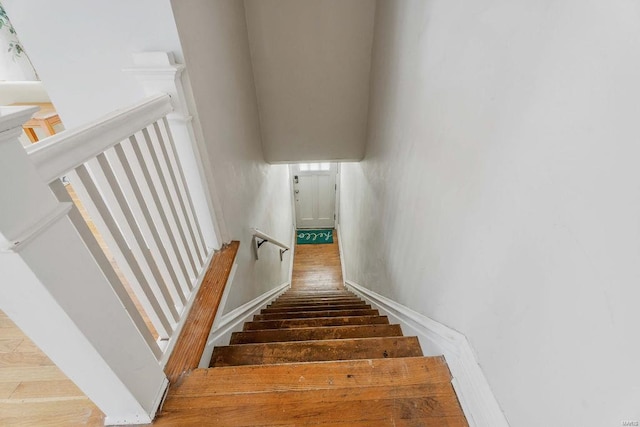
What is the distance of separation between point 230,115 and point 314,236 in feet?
16.4

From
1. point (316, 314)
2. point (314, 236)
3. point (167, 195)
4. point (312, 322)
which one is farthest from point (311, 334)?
point (314, 236)

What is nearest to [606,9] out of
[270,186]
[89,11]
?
[89,11]

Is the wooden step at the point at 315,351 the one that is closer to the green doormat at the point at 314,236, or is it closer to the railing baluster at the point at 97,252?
the railing baluster at the point at 97,252

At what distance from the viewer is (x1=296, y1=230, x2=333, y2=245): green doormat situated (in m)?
6.47

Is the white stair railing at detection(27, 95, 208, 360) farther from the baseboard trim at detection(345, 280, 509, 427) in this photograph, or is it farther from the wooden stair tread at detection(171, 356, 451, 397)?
the baseboard trim at detection(345, 280, 509, 427)

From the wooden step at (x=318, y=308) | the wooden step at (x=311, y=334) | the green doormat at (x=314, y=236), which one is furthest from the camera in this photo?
the green doormat at (x=314, y=236)

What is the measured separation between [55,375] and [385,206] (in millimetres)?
1953

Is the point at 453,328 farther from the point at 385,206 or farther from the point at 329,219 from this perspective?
the point at 329,219

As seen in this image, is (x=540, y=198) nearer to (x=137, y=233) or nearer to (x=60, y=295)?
(x=60, y=295)

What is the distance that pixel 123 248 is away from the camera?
2.95 ft

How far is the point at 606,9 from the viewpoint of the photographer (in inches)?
17.3

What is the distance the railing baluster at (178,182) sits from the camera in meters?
1.11

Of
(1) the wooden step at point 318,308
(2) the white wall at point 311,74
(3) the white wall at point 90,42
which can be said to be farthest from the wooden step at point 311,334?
(2) the white wall at point 311,74

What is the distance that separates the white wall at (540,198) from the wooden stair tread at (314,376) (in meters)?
0.21
